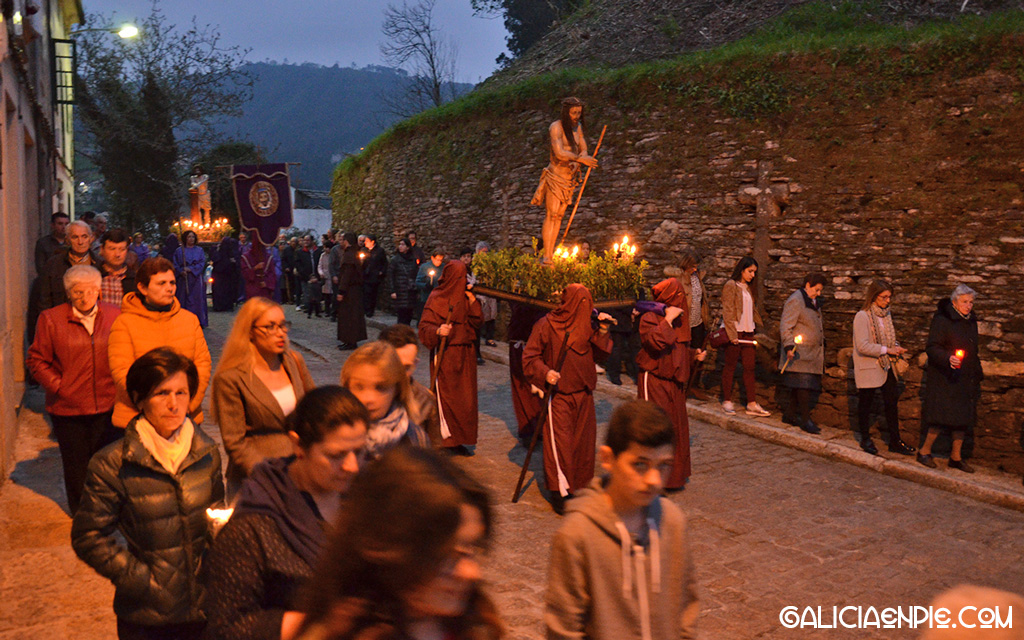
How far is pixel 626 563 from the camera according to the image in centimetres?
255

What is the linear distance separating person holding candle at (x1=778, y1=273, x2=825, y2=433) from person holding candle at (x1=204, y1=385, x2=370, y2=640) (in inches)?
310

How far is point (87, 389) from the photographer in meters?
5.19

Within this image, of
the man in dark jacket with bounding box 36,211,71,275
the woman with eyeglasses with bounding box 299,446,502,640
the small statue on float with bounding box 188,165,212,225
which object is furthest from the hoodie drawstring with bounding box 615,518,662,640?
the small statue on float with bounding box 188,165,212,225

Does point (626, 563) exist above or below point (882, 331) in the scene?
below

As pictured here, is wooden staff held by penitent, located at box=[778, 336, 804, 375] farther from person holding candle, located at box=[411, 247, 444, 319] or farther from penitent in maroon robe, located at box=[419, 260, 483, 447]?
person holding candle, located at box=[411, 247, 444, 319]

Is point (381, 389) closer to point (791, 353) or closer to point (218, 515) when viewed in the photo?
point (218, 515)

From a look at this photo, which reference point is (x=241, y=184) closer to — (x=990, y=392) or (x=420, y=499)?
(x=990, y=392)

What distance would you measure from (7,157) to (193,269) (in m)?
6.36

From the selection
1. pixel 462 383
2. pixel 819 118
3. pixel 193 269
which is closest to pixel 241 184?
pixel 193 269

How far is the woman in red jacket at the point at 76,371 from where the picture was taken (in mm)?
5156

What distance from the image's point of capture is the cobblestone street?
15.9ft

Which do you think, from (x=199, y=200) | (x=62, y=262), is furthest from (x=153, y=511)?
(x=199, y=200)

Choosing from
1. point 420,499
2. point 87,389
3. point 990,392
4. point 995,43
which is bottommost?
point 990,392

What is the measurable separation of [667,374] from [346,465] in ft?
17.5
